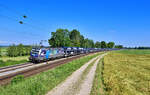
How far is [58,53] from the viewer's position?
33562 mm

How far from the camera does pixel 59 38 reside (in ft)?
274

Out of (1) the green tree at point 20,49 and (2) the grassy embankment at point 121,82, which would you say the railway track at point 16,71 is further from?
(1) the green tree at point 20,49

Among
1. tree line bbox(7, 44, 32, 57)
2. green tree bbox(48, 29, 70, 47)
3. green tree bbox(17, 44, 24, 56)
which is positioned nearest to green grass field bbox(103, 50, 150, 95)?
tree line bbox(7, 44, 32, 57)

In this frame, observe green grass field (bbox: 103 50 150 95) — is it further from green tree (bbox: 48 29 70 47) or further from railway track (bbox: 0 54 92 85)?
green tree (bbox: 48 29 70 47)

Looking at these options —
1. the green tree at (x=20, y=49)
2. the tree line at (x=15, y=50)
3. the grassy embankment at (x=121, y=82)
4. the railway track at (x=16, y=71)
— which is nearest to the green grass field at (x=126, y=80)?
the grassy embankment at (x=121, y=82)

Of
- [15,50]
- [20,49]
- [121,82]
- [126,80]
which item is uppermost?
[20,49]

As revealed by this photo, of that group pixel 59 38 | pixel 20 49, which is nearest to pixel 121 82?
pixel 20 49

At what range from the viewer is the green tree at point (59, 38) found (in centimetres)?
8344

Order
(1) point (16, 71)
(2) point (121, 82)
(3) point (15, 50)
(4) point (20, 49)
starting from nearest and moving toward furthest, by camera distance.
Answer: (2) point (121, 82) → (1) point (16, 71) → (3) point (15, 50) → (4) point (20, 49)

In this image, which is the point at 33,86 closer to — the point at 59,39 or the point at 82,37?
the point at 59,39

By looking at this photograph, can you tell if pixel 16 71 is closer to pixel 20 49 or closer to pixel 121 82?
pixel 121 82

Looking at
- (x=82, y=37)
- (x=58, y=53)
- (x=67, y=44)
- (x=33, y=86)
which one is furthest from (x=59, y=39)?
(x=33, y=86)

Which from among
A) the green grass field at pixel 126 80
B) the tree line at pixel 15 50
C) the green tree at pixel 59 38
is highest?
the green tree at pixel 59 38

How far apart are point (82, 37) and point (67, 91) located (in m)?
114
